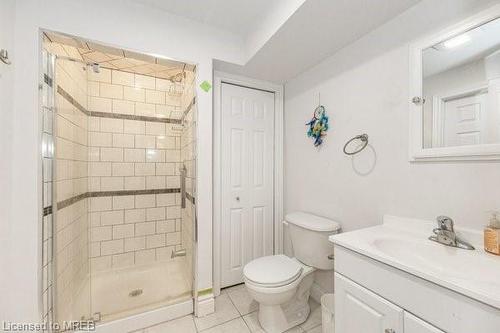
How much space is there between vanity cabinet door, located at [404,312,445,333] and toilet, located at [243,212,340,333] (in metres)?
0.71

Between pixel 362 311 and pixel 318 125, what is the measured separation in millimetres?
1292

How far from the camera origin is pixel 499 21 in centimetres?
91

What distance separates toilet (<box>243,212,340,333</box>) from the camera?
54.1 inches

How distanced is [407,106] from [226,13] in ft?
4.60

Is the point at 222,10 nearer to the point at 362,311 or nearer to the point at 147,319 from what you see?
the point at 362,311

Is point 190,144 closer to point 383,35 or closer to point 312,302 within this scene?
point 383,35

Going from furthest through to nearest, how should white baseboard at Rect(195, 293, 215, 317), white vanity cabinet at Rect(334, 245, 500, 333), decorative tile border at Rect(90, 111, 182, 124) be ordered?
decorative tile border at Rect(90, 111, 182, 124)
white baseboard at Rect(195, 293, 215, 317)
white vanity cabinet at Rect(334, 245, 500, 333)

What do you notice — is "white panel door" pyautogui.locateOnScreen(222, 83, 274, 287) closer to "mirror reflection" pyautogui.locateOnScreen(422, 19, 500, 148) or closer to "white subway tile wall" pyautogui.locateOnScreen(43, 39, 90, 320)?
"white subway tile wall" pyautogui.locateOnScreen(43, 39, 90, 320)

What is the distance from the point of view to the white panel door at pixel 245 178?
79.0 inches

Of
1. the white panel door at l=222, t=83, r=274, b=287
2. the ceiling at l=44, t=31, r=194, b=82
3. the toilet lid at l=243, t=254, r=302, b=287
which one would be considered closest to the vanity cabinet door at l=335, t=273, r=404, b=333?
the toilet lid at l=243, t=254, r=302, b=287

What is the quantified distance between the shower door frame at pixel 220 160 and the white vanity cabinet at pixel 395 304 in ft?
3.77

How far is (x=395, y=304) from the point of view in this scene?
813mm

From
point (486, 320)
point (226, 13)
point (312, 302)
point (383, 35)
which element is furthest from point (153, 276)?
point (383, 35)

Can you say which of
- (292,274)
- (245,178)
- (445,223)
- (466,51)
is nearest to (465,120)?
(466,51)
